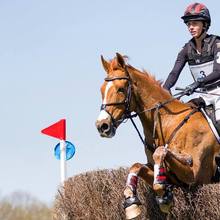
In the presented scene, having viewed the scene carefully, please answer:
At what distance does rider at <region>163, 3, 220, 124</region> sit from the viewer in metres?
7.88

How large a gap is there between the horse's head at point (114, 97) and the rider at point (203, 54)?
2.81ft

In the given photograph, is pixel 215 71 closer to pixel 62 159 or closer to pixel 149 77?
pixel 149 77

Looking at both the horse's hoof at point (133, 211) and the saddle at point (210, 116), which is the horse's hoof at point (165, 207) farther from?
the saddle at point (210, 116)

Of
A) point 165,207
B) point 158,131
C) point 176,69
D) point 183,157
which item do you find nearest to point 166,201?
point 165,207

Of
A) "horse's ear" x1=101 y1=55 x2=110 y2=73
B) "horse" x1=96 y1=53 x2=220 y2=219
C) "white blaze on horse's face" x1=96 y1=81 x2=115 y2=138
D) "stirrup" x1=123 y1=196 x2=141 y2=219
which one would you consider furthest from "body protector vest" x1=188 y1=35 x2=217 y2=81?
"stirrup" x1=123 y1=196 x2=141 y2=219

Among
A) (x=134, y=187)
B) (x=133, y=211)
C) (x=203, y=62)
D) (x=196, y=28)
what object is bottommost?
(x=133, y=211)

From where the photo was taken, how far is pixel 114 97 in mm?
7293

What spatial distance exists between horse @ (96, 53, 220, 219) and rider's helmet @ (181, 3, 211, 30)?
81 centimetres

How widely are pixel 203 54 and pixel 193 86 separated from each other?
1.39ft

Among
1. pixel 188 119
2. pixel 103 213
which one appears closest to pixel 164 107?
pixel 188 119

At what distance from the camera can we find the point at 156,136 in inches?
306

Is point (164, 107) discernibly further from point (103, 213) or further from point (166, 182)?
point (103, 213)

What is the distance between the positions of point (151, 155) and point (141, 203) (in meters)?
0.57

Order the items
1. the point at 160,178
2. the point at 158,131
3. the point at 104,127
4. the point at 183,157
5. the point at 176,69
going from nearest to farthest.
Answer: the point at 104,127, the point at 160,178, the point at 183,157, the point at 158,131, the point at 176,69
